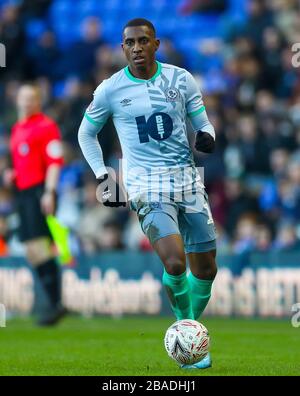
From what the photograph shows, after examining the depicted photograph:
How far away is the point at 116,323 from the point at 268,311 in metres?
1.79

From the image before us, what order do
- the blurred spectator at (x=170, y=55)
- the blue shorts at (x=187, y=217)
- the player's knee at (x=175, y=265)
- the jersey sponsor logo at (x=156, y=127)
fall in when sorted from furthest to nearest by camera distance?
the blurred spectator at (x=170, y=55)
the jersey sponsor logo at (x=156, y=127)
the blue shorts at (x=187, y=217)
the player's knee at (x=175, y=265)

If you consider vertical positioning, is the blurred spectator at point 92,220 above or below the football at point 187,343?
above

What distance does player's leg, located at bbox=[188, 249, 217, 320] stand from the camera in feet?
26.7

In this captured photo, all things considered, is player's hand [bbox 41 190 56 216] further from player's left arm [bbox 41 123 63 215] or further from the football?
the football

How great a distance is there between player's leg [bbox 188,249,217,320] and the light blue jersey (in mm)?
524

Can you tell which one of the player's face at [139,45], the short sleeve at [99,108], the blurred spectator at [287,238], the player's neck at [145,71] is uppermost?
the player's face at [139,45]

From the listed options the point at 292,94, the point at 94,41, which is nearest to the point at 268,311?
the point at 292,94

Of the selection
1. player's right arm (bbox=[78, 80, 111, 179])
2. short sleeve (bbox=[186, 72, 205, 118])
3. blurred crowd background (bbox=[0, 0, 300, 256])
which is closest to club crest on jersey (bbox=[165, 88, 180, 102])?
short sleeve (bbox=[186, 72, 205, 118])

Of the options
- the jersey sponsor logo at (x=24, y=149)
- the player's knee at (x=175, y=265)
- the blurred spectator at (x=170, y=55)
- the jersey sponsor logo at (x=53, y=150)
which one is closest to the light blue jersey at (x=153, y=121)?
the player's knee at (x=175, y=265)

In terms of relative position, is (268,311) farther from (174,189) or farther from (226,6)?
(226,6)

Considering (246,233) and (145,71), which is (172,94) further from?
(246,233)

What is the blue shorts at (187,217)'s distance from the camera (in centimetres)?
785

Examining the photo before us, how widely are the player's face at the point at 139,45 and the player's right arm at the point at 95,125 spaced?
30 centimetres

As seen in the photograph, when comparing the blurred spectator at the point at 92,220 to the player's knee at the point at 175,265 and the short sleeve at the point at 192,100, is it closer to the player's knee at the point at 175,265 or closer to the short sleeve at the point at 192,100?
the short sleeve at the point at 192,100
